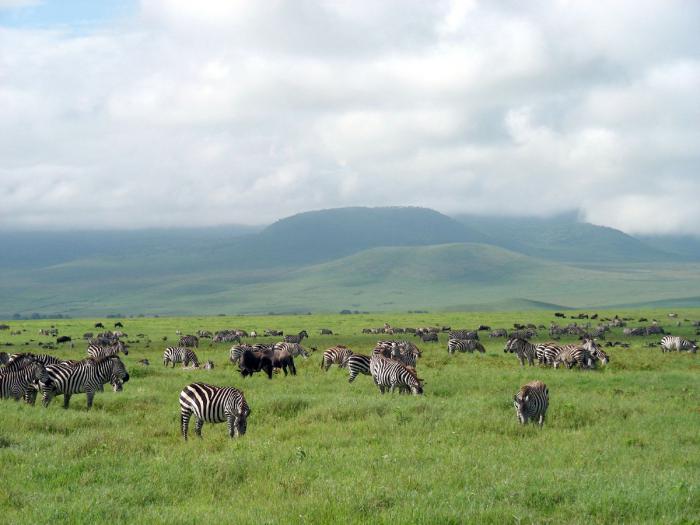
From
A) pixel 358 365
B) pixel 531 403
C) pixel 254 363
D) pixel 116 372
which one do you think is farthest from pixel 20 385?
pixel 531 403

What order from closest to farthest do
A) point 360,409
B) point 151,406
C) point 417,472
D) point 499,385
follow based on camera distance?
point 417,472, point 360,409, point 151,406, point 499,385

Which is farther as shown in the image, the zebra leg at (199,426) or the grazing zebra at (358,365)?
the grazing zebra at (358,365)

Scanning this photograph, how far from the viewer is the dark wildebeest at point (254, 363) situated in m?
33.2

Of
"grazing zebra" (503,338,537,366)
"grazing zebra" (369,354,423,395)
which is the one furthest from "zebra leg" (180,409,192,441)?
"grazing zebra" (503,338,537,366)

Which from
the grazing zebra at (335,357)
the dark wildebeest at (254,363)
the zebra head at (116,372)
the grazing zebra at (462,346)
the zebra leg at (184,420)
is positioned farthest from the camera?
the grazing zebra at (462,346)

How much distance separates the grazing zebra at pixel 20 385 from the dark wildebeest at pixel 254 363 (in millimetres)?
10197

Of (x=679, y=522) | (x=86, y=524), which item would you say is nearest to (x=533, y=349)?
(x=679, y=522)

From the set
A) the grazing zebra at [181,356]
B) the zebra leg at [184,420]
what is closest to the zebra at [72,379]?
the zebra leg at [184,420]

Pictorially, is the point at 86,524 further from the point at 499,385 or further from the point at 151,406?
the point at 499,385

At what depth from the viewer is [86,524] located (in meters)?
12.2

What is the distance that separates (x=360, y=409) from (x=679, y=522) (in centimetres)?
1173

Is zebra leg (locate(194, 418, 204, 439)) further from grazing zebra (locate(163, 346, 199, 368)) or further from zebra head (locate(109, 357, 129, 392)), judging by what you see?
grazing zebra (locate(163, 346, 199, 368))

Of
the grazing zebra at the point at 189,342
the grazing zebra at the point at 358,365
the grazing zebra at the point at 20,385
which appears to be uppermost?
the grazing zebra at the point at 358,365

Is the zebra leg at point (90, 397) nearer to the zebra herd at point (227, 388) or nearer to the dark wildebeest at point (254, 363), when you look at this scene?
the zebra herd at point (227, 388)
